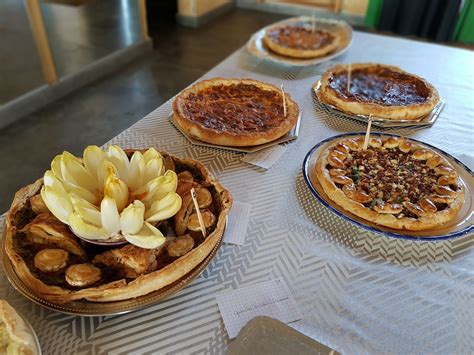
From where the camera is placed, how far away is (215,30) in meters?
4.38

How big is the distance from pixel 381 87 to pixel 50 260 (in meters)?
1.31

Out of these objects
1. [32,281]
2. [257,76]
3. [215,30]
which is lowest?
[215,30]

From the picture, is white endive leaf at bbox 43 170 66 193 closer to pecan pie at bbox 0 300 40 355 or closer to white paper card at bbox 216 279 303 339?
pecan pie at bbox 0 300 40 355

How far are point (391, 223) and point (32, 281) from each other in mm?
766

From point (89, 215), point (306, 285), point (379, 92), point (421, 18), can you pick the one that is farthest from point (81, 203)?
point (421, 18)

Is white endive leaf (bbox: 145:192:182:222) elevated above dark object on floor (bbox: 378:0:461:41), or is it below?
above

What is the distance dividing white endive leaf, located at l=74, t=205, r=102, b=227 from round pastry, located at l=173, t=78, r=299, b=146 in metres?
0.54

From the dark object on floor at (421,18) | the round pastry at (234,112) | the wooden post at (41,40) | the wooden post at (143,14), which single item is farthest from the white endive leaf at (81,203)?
the dark object on floor at (421,18)

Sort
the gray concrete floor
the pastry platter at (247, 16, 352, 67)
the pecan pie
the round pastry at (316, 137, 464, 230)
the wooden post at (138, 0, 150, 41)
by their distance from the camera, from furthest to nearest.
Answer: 1. the wooden post at (138, 0, 150, 41)
2. the gray concrete floor
3. the pastry platter at (247, 16, 352, 67)
4. the round pastry at (316, 137, 464, 230)
5. the pecan pie

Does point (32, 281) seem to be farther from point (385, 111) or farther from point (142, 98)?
point (142, 98)

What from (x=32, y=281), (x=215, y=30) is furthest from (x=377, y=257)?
(x=215, y=30)

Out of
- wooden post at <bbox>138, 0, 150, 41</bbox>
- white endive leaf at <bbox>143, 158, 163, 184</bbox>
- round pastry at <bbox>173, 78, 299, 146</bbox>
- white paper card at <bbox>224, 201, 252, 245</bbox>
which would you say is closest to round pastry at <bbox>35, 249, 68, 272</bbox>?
white endive leaf at <bbox>143, 158, 163, 184</bbox>

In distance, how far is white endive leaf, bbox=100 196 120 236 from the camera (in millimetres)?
727

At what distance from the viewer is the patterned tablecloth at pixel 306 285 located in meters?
0.73
